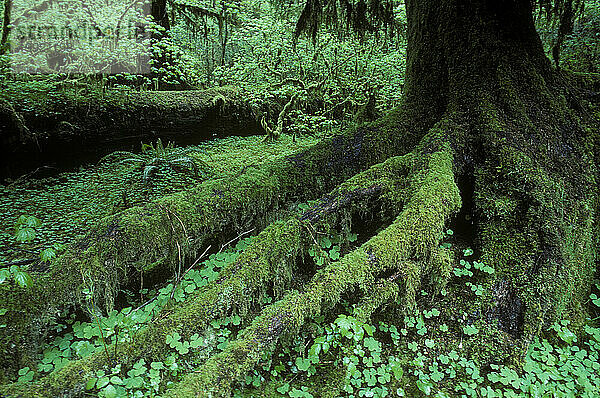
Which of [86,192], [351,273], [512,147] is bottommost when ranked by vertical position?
[86,192]

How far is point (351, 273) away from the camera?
251cm

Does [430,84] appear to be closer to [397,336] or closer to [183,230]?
[397,336]

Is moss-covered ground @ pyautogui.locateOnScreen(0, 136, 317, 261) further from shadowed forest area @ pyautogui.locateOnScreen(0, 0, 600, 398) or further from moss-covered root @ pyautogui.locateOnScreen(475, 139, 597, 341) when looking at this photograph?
moss-covered root @ pyautogui.locateOnScreen(475, 139, 597, 341)

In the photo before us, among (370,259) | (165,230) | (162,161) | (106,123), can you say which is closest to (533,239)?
(370,259)

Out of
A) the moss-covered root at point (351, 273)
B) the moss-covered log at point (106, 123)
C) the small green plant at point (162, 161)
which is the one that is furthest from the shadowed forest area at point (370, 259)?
the small green plant at point (162, 161)

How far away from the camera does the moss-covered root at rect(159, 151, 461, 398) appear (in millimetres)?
1982

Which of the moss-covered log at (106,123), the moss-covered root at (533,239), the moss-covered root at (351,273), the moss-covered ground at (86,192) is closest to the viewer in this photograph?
the moss-covered root at (351,273)

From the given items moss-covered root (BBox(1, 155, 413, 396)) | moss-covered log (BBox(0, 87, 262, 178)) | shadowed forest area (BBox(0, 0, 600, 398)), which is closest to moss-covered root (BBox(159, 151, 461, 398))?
shadowed forest area (BBox(0, 0, 600, 398))

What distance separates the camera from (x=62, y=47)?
10938mm

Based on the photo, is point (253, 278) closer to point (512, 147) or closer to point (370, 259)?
point (370, 259)

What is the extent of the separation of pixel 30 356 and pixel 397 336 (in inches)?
104

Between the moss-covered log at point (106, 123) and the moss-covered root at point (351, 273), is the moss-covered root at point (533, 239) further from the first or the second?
the moss-covered log at point (106, 123)

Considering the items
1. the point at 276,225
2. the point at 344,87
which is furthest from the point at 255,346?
the point at 344,87

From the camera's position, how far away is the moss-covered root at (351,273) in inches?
78.0
